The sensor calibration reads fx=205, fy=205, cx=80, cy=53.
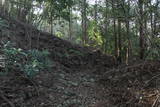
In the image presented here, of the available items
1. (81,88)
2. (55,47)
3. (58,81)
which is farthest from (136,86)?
(55,47)

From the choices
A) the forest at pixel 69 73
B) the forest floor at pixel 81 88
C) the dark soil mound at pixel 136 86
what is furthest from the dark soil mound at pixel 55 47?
the dark soil mound at pixel 136 86

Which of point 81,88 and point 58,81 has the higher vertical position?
point 58,81

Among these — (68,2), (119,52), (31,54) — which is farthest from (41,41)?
(31,54)

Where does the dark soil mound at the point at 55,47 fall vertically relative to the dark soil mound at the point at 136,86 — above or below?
above

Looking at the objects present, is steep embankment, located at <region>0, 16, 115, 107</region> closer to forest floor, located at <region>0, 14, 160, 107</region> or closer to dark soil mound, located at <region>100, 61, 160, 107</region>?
forest floor, located at <region>0, 14, 160, 107</region>

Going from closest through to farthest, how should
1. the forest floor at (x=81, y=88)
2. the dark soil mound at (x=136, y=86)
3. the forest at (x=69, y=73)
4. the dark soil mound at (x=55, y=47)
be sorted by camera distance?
the dark soil mound at (x=136, y=86)
the forest floor at (x=81, y=88)
the forest at (x=69, y=73)
the dark soil mound at (x=55, y=47)

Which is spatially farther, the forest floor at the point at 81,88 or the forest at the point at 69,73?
the forest at the point at 69,73

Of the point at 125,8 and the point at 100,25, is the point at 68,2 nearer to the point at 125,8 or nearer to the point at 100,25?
the point at 125,8

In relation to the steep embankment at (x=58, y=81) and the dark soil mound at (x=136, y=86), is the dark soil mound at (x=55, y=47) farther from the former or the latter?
the dark soil mound at (x=136, y=86)

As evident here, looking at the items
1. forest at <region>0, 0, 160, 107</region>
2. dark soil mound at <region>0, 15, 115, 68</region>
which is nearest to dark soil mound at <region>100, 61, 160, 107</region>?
forest at <region>0, 0, 160, 107</region>

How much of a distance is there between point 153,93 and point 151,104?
0.45 metres

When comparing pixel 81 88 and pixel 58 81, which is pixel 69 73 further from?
pixel 81 88

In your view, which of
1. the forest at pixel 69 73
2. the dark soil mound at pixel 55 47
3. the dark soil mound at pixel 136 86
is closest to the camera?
the dark soil mound at pixel 136 86

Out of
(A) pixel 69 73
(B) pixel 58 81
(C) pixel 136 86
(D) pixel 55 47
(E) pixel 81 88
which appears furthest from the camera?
(D) pixel 55 47
